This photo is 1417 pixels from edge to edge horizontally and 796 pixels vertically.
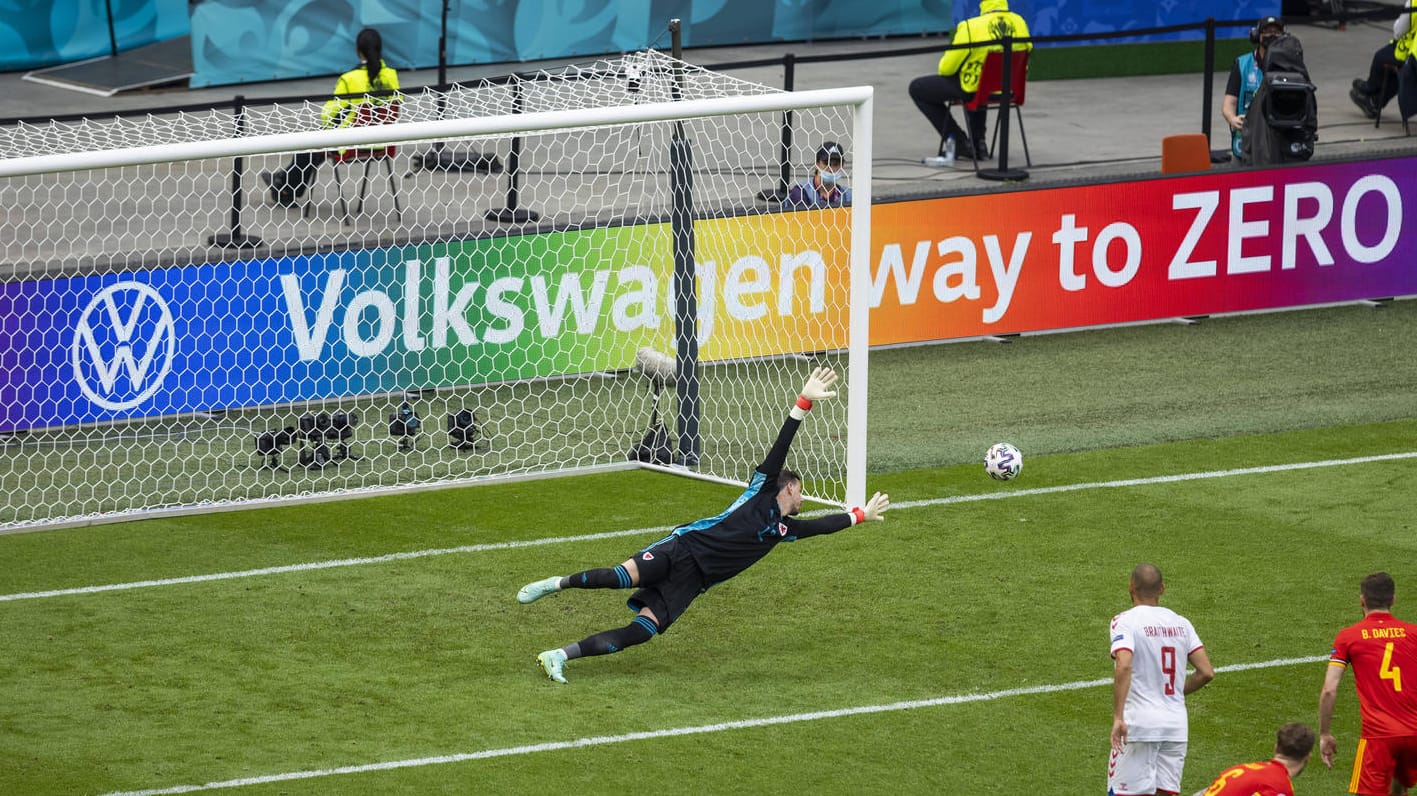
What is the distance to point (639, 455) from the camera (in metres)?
15.7

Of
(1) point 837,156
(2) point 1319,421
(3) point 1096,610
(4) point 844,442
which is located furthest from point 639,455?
(2) point 1319,421

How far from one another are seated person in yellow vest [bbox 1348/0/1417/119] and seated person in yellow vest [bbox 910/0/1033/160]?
522 centimetres

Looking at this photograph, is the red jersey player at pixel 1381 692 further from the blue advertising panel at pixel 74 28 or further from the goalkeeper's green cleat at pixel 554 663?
the blue advertising panel at pixel 74 28

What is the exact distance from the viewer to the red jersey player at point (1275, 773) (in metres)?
8.29

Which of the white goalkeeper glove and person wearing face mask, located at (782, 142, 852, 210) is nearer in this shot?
the white goalkeeper glove

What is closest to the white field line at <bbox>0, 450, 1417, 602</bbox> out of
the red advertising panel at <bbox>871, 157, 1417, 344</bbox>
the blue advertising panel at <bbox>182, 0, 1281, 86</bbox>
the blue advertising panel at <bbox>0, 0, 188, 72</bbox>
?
the red advertising panel at <bbox>871, 157, 1417, 344</bbox>

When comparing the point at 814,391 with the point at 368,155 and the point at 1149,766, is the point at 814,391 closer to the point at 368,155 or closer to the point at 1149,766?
the point at 1149,766

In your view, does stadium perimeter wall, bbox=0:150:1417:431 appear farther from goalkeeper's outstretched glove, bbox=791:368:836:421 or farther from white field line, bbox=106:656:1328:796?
white field line, bbox=106:656:1328:796

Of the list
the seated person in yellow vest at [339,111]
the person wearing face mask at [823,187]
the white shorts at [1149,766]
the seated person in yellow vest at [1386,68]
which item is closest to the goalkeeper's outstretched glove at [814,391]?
the white shorts at [1149,766]

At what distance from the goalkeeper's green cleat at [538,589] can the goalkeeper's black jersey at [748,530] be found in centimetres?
74

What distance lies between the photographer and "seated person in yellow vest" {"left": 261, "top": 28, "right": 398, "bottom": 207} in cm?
1683

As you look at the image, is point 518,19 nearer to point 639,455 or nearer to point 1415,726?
point 639,455

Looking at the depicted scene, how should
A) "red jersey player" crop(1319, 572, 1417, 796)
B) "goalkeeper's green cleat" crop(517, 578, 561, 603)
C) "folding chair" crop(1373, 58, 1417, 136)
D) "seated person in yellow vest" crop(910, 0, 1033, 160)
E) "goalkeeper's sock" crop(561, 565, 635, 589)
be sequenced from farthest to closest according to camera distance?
"folding chair" crop(1373, 58, 1417, 136)
"seated person in yellow vest" crop(910, 0, 1033, 160)
"goalkeeper's green cleat" crop(517, 578, 561, 603)
"goalkeeper's sock" crop(561, 565, 635, 589)
"red jersey player" crop(1319, 572, 1417, 796)

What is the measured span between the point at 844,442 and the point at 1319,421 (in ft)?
13.0
